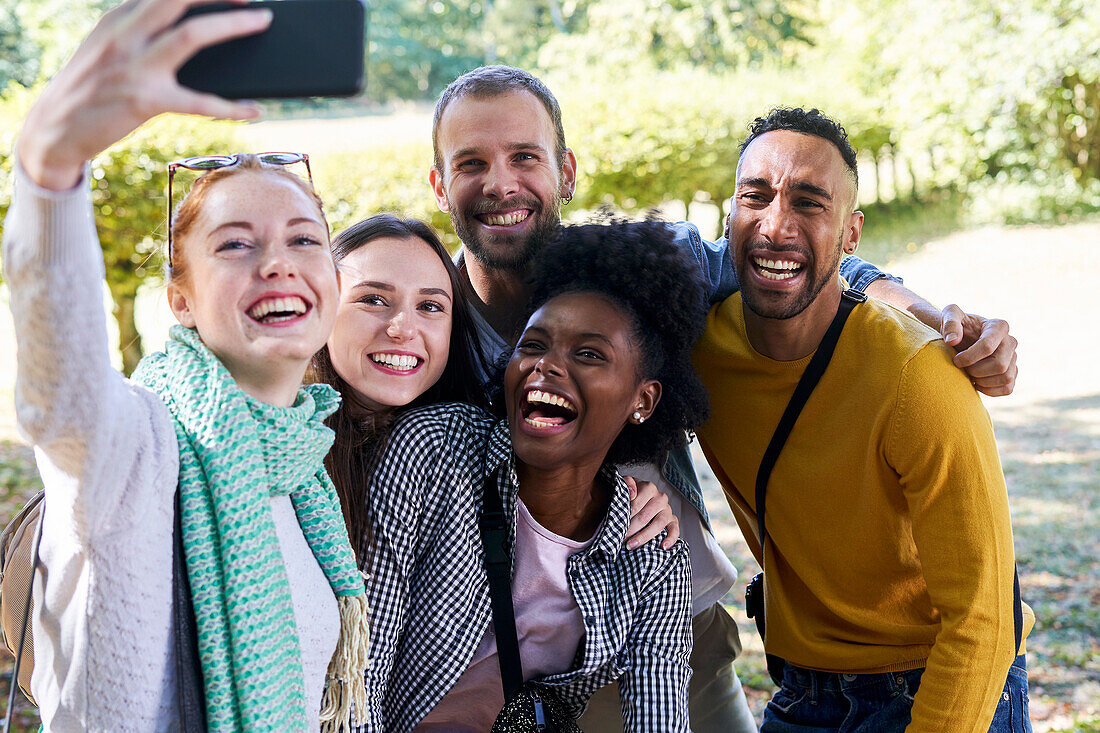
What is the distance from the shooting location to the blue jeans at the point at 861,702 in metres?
2.78

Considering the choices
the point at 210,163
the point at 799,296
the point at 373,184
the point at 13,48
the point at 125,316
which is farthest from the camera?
the point at 13,48

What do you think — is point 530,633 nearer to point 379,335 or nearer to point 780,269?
point 379,335

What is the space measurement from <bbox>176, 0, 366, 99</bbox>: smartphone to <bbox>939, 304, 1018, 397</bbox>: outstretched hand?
81.0 inches

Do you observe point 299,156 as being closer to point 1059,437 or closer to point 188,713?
point 188,713

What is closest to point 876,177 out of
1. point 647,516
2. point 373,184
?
point 373,184

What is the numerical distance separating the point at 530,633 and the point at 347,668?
588mm

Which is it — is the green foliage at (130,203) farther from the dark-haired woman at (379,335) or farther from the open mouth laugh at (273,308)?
the open mouth laugh at (273,308)

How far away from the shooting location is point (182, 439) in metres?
1.65

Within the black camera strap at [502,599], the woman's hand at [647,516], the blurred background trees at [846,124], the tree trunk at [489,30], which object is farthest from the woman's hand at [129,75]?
the tree trunk at [489,30]

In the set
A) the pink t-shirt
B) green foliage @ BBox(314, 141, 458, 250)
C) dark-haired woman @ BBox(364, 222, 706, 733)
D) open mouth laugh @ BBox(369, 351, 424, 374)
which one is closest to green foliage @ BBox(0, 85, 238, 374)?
green foliage @ BBox(314, 141, 458, 250)

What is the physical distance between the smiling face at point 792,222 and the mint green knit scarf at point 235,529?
1.54 m

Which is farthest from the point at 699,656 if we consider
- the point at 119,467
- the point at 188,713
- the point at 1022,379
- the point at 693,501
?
the point at 1022,379

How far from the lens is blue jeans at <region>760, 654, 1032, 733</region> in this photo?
9.12 feet

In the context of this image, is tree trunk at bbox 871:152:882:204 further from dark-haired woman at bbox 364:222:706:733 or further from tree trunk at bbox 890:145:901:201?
dark-haired woman at bbox 364:222:706:733
